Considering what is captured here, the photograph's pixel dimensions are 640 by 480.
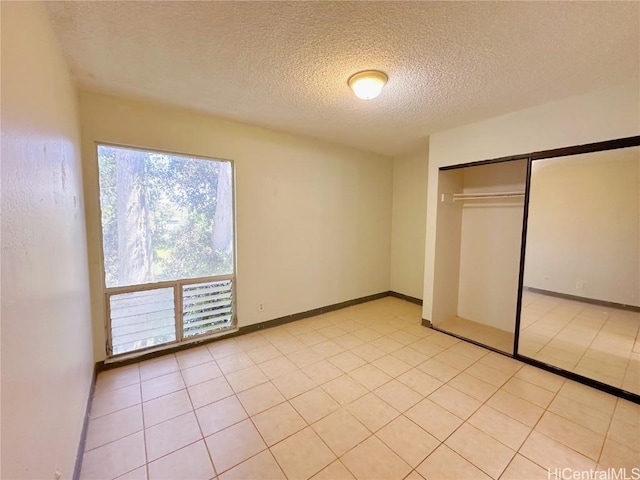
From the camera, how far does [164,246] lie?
2783 mm

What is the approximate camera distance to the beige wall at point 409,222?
4340mm

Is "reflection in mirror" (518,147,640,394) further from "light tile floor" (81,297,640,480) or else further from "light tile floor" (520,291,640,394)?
"light tile floor" (81,297,640,480)

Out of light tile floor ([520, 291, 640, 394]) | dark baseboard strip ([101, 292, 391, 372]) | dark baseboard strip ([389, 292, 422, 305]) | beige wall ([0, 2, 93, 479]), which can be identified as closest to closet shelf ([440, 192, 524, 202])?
light tile floor ([520, 291, 640, 394])

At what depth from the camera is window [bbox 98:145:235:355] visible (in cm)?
254

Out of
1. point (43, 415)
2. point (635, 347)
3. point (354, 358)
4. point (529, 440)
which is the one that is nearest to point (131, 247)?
point (43, 415)

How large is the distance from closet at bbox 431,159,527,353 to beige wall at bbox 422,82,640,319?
0.11 metres

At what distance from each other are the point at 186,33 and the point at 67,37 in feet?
2.43

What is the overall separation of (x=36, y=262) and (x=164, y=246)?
1.73m

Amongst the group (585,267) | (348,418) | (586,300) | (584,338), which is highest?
(585,267)

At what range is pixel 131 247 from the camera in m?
2.62

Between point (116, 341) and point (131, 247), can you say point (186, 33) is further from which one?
point (116, 341)

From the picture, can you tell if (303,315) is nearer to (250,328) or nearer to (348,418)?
(250,328)

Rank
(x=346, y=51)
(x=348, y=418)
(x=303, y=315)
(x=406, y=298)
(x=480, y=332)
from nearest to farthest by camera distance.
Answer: (x=346, y=51)
(x=348, y=418)
(x=480, y=332)
(x=303, y=315)
(x=406, y=298)

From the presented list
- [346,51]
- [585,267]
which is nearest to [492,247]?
[585,267]
